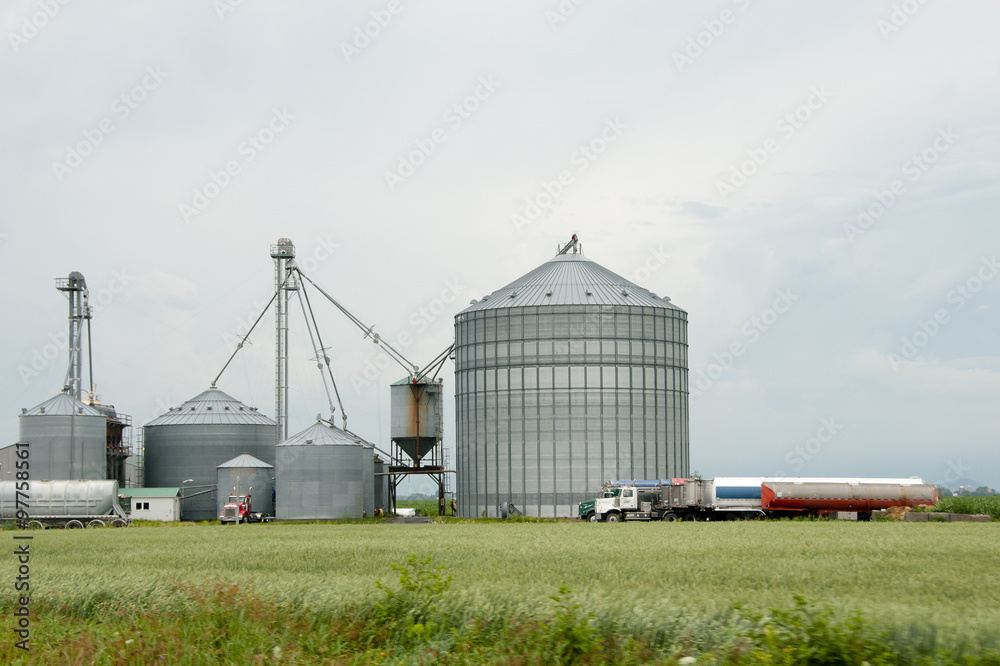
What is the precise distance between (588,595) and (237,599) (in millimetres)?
5845

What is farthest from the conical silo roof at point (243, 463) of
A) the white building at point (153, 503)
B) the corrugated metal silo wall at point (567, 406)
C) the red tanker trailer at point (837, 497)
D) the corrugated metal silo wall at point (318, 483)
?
the red tanker trailer at point (837, 497)

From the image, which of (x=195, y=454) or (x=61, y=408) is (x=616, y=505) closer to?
(x=195, y=454)

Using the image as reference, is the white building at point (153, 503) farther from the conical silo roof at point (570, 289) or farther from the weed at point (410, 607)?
the weed at point (410, 607)

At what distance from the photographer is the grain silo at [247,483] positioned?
278 feet

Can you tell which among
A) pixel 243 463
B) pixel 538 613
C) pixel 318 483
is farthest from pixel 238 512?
pixel 538 613

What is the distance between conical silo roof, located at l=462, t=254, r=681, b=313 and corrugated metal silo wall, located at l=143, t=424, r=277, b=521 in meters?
25.1

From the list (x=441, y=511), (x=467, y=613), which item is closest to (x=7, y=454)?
(x=441, y=511)

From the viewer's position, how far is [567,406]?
263 ft

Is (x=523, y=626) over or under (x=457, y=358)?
under

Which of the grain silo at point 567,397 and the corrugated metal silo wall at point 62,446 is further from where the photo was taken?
the corrugated metal silo wall at point 62,446

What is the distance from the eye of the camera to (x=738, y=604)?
47.4 ft

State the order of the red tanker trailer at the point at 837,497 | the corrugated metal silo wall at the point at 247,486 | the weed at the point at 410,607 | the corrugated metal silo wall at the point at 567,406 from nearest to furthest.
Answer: the weed at the point at 410,607 → the red tanker trailer at the point at 837,497 → the corrugated metal silo wall at the point at 567,406 → the corrugated metal silo wall at the point at 247,486

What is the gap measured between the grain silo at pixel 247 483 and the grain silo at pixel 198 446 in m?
7.10

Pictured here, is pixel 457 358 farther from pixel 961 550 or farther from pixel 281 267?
pixel 961 550
